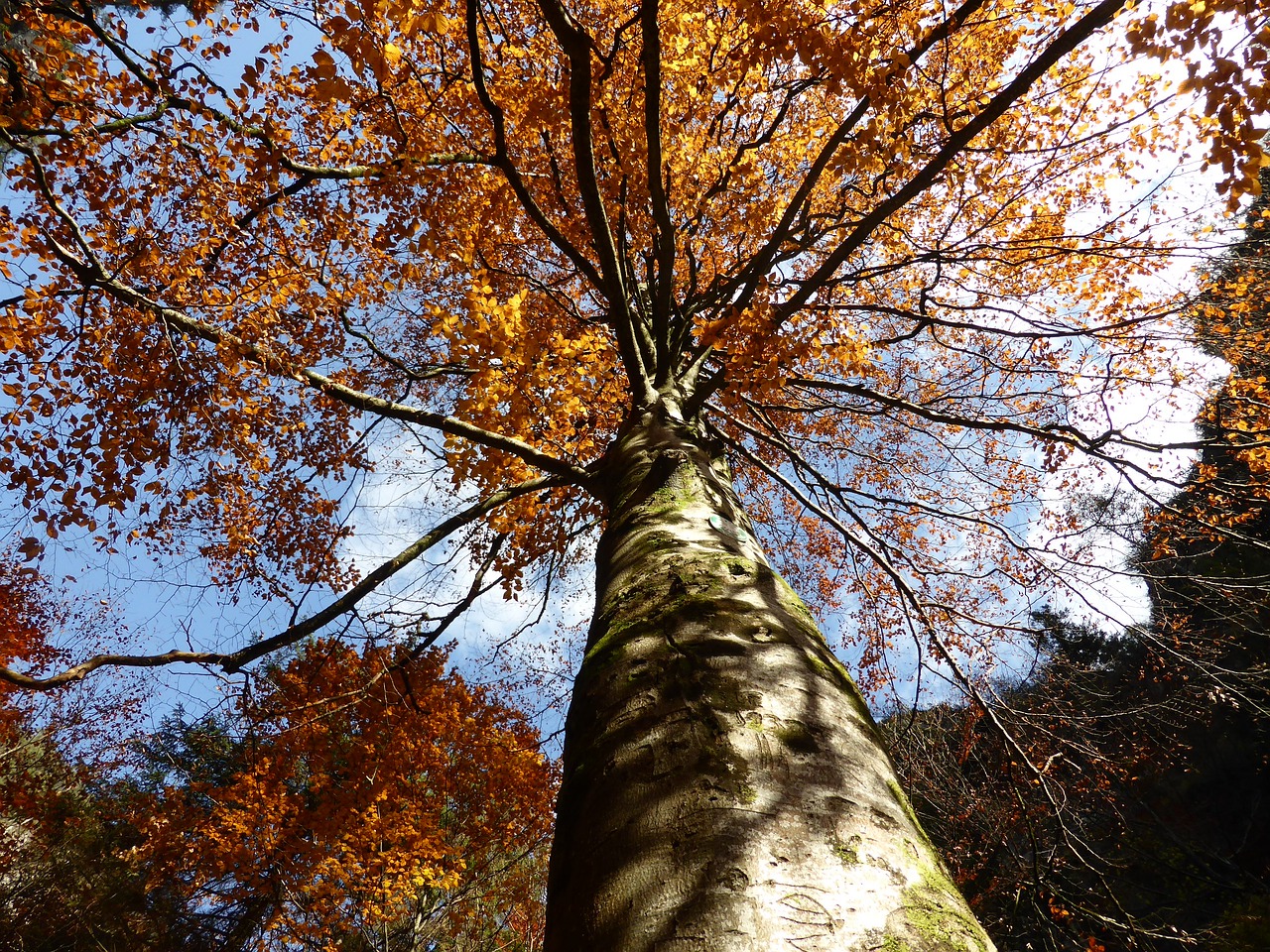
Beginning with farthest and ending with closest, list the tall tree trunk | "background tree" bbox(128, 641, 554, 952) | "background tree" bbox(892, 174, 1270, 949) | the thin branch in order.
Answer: "background tree" bbox(128, 641, 554, 952), "background tree" bbox(892, 174, 1270, 949), the thin branch, the tall tree trunk

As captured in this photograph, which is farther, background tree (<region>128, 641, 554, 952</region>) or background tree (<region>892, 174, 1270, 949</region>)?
background tree (<region>128, 641, 554, 952</region>)

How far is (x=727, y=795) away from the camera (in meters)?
1.18

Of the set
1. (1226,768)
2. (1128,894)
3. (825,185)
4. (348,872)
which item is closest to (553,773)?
(348,872)

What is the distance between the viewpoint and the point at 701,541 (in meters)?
2.26

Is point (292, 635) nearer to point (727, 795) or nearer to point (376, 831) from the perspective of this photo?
point (727, 795)

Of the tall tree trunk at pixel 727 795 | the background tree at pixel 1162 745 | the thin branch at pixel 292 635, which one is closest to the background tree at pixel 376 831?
the thin branch at pixel 292 635

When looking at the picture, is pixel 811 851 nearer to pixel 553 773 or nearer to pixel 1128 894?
pixel 553 773

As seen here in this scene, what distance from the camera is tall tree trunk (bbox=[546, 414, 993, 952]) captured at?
3.14 feet

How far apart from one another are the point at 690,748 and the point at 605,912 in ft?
1.17

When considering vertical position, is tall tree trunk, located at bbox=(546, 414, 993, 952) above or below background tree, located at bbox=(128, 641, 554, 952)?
below

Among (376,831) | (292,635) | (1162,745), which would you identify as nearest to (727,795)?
(292,635)

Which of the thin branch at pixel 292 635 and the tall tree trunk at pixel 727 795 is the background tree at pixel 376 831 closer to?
the thin branch at pixel 292 635

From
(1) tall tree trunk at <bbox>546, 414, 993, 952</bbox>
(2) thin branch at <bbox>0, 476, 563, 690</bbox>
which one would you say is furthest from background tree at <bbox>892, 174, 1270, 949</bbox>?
(2) thin branch at <bbox>0, 476, 563, 690</bbox>

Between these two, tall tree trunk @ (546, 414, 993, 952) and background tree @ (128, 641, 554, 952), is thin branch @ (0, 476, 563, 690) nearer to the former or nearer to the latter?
tall tree trunk @ (546, 414, 993, 952)
